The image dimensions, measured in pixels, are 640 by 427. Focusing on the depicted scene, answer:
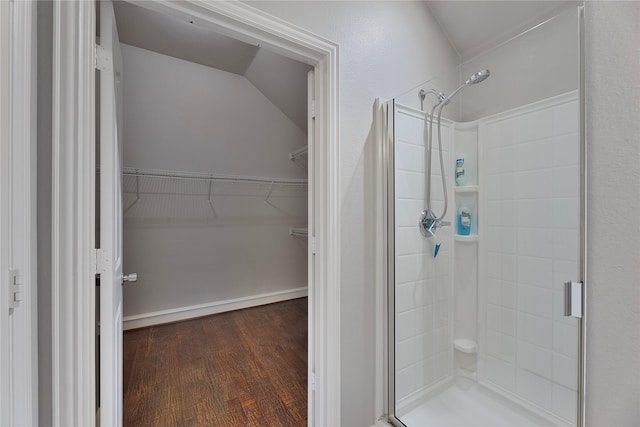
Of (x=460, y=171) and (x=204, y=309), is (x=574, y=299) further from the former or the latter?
(x=204, y=309)

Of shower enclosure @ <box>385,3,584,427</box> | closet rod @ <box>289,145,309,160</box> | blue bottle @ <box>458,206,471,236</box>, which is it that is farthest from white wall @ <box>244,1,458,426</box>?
closet rod @ <box>289,145,309,160</box>

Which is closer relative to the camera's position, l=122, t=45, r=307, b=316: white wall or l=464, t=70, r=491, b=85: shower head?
l=464, t=70, r=491, b=85: shower head

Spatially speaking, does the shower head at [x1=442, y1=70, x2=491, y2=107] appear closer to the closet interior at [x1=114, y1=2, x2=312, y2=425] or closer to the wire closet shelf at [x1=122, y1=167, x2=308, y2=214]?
the closet interior at [x1=114, y1=2, x2=312, y2=425]

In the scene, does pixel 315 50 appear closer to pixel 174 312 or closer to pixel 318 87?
pixel 318 87

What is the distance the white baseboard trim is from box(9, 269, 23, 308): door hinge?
90.7 inches

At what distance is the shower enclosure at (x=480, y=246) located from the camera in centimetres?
129

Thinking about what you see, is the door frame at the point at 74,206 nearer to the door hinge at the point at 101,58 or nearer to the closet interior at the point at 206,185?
the door hinge at the point at 101,58

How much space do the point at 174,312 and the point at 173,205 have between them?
3.70 ft

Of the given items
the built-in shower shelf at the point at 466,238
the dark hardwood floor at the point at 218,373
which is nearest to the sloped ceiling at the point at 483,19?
the built-in shower shelf at the point at 466,238

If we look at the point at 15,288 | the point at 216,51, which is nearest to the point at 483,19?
the point at 216,51

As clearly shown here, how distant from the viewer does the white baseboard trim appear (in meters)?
2.64

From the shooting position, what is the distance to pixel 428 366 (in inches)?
63.6

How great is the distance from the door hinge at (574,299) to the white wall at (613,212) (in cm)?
3

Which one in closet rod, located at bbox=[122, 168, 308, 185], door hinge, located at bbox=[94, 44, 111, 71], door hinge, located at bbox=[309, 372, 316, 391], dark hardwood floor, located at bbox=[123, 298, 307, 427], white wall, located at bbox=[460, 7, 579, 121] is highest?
white wall, located at bbox=[460, 7, 579, 121]
